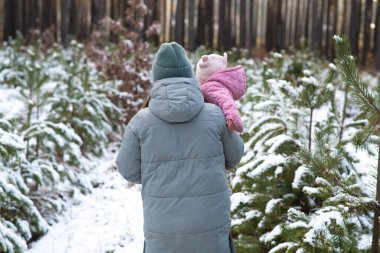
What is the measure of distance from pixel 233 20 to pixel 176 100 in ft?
55.7

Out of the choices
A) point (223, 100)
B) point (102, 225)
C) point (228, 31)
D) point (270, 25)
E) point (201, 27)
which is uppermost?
point (223, 100)

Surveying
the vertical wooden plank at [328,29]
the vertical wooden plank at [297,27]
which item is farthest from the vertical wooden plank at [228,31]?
the vertical wooden plank at [328,29]

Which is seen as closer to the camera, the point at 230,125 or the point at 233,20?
the point at 230,125

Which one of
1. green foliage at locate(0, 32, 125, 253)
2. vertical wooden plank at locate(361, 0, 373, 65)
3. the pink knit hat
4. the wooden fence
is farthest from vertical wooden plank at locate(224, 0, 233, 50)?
the pink knit hat

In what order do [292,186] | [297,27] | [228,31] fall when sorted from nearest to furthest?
1. [292,186]
2. [228,31]
3. [297,27]

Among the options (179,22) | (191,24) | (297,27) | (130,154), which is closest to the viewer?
(130,154)

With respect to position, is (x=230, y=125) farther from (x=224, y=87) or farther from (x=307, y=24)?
(x=307, y=24)

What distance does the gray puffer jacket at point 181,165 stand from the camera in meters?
2.27

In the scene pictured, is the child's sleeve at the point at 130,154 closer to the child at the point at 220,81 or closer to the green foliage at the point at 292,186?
the child at the point at 220,81

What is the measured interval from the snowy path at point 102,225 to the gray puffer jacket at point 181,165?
1.97 m

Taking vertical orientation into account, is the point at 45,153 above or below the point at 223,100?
below

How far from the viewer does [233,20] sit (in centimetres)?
1862

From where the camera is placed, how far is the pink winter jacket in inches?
94.3

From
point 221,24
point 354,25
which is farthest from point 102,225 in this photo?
point 354,25
